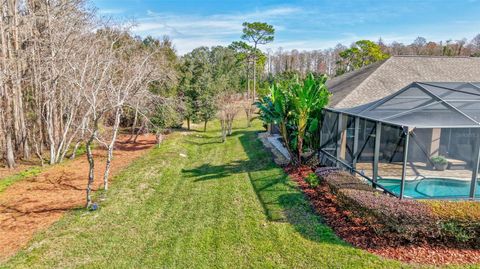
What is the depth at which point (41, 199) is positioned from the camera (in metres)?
10.0

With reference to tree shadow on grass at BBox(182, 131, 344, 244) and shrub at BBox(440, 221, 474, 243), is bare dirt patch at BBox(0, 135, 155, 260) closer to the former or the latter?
tree shadow on grass at BBox(182, 131, 344, 244)

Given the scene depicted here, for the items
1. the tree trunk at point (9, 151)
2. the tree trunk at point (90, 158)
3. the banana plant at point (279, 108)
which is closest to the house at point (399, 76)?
the banana plant at point (279, 108)

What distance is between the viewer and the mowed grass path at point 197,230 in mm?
6336

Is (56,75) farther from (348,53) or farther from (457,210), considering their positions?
(348,53)

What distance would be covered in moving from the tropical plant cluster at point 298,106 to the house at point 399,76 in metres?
0.92

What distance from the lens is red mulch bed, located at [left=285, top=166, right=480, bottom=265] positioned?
615 centimetres

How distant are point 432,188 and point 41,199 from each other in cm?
1306

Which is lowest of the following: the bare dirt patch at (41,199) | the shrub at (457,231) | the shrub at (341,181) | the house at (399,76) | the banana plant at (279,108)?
the bare dirt patch at (41,199)

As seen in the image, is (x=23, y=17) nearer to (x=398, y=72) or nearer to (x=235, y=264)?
(x=235, y=264)

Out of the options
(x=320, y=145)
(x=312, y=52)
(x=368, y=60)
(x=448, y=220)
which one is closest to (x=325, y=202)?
(x=448, y=220)

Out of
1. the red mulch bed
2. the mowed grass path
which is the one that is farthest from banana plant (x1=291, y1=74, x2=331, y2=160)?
the red mulch bed

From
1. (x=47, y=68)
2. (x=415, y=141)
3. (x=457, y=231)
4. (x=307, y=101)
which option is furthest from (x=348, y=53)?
(x=457, y=231)

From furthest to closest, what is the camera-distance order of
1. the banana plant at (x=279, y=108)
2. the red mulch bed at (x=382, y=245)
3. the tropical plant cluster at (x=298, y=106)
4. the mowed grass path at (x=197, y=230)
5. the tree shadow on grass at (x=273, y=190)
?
the banana plant at (x=279, y=108) < the tropical plant cluster at (x=298, y=106) < the tree shadow on grass at (x=273, y=190) < the mowed grass path at (x=197, y=230) < the red mulch bed at (x=382, y=245)

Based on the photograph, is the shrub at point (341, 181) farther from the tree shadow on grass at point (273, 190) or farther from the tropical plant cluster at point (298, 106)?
the tropical plant cluster at point (298, 106)
